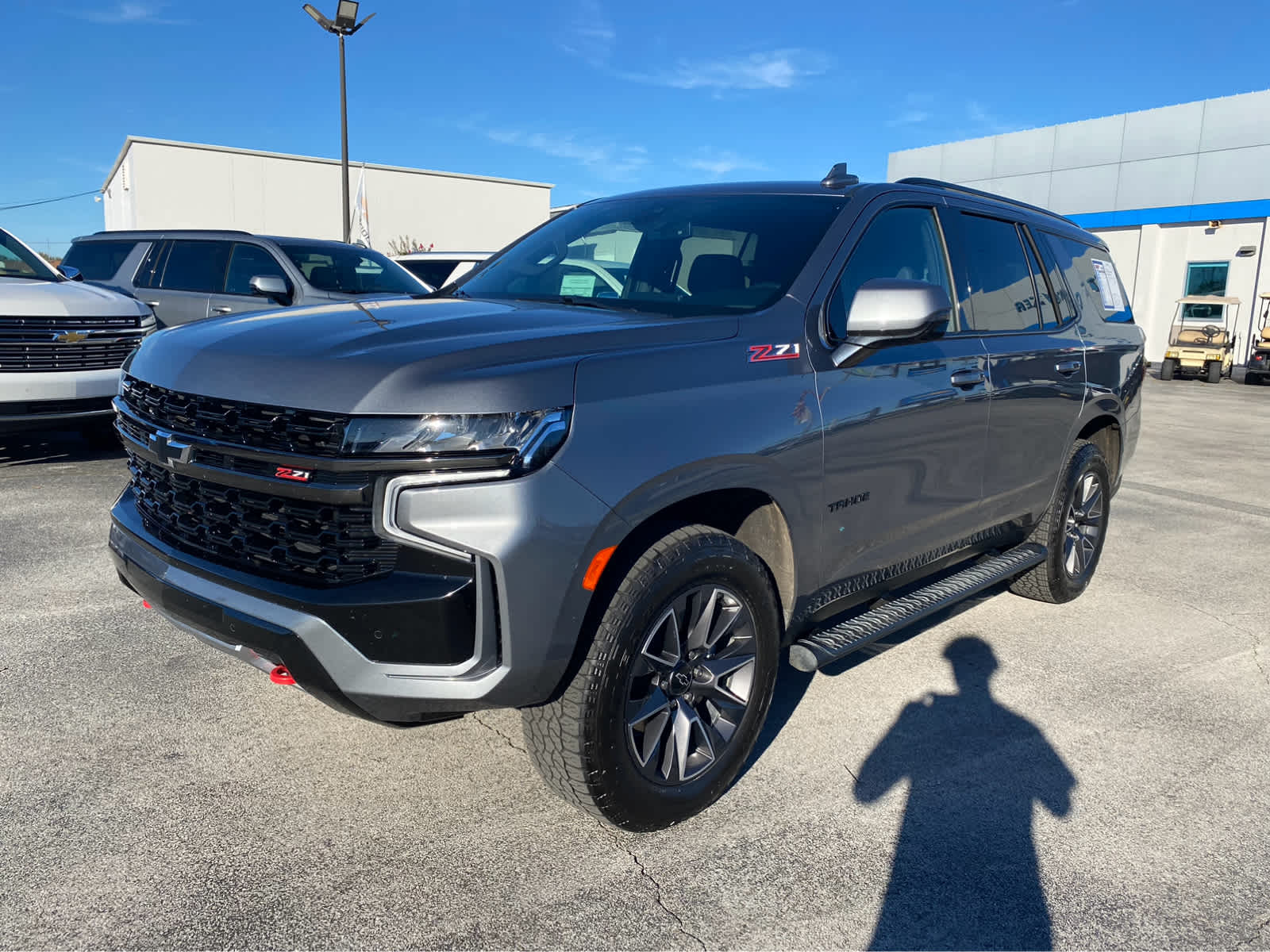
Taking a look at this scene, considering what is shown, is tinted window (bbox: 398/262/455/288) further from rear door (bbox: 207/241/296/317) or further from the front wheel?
the front wheel

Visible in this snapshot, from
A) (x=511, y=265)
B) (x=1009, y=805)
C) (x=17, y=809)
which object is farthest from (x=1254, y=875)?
(x=17, y=809)

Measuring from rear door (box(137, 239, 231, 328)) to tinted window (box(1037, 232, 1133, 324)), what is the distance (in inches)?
299

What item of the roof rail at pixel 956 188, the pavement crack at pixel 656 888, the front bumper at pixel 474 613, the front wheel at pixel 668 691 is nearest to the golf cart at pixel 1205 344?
the roof rail at pixel 956 188

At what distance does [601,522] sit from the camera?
2.46m

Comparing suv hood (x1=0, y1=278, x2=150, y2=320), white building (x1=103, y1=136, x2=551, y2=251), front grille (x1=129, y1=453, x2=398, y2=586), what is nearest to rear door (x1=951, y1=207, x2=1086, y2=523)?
front grille (x1=129, y1=453, x2=398, y2=586)

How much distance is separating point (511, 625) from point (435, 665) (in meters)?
0.22

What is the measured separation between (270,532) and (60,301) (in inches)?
233

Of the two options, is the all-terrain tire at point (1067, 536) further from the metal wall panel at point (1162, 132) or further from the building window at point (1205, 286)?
the metal wall panel at point (1162, 132)

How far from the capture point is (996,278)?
172 inches

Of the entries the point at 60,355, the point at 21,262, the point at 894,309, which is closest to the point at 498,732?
the point at 894,309

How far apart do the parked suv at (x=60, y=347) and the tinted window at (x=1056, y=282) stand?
642cm

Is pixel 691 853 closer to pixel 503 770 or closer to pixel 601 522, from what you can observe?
pixel 503 770

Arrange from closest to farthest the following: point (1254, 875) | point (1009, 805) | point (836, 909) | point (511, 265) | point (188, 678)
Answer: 1. point (836, 909)
2. point (1254, 875)
3. point (1009, 805)
4. point (188, 678)
5. point (511, 265)

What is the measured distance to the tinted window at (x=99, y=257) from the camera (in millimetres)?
10109
